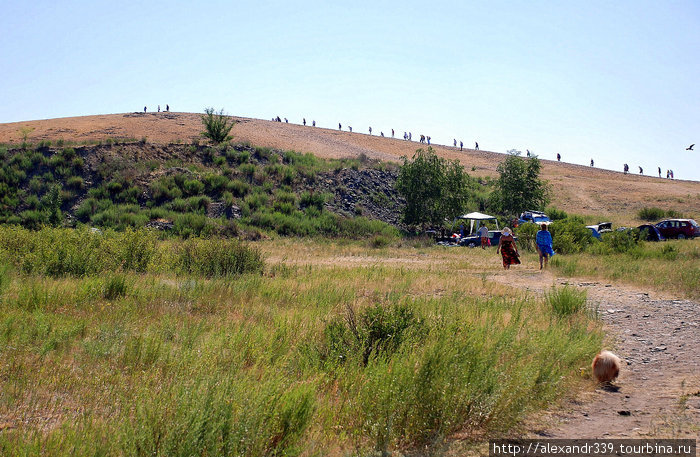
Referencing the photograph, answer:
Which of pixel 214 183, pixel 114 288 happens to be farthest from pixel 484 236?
pixel 114 288

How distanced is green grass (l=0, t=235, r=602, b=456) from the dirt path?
368mm

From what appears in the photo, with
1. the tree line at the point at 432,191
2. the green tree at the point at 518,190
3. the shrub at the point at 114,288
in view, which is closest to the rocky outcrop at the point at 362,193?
the tree line at the point at 432,191

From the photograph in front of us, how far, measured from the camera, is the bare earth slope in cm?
5294

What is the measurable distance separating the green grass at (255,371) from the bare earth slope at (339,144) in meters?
39.4

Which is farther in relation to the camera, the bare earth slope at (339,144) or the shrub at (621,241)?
the bare earth slope at (339,144)

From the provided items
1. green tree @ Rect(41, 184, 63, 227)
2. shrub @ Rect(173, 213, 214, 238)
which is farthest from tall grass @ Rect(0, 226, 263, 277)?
green tree @ Rect(41, 184, 63, 227)

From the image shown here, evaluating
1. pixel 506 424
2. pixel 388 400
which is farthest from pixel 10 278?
pixel 506 424

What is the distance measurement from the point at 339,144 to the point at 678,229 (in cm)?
4639

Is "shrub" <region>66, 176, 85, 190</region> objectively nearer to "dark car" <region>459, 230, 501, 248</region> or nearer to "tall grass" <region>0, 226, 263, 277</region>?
"tall grass" <region>0, 226, 263, 277</region>

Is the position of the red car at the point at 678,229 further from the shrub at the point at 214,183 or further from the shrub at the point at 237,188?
the shrub at the point at 214,183

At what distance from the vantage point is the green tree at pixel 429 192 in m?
38.7

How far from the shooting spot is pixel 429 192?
38688mm

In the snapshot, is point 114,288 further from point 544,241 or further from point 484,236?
point 484,236

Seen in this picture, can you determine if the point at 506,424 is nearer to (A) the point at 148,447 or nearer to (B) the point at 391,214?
(A) the point at 148,447
